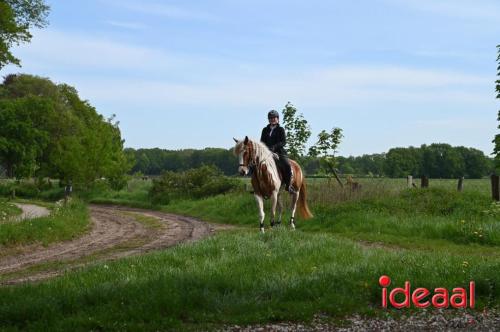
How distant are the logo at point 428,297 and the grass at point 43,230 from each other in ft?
41.1

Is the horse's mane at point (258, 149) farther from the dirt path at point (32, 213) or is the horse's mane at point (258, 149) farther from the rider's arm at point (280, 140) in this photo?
the dirt path at point (32, 213)

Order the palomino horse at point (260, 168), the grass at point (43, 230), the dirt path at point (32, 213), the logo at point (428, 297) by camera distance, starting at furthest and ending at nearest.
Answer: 1. the dirt path at point (32, 213)
2. the grass at point (43, 230)
3. the palomino horse at point (260, 168)
4. the logo at point (428, 297)

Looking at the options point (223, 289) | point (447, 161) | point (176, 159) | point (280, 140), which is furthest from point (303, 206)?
point (176, 159)

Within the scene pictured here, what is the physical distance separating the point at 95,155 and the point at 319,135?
15.0m

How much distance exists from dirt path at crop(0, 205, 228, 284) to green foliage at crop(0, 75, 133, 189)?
8.59 metres

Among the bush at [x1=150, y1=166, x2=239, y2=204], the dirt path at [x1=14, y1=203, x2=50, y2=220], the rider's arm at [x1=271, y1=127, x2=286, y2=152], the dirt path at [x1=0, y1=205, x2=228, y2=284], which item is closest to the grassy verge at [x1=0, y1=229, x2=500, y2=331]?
the dirt path at [x1=0, y1=205, x2=228, y2=284]

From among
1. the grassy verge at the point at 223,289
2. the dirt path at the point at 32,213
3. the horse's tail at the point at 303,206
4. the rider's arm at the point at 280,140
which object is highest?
the rider's arm at the point at 280,140

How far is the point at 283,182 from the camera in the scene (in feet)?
49.0

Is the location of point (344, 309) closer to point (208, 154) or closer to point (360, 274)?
point (360, 274)

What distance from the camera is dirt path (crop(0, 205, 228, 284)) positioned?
38.7 ft

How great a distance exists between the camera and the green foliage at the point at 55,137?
103 ft

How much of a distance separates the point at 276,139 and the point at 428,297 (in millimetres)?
7816

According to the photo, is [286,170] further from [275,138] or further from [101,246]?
[101,246]

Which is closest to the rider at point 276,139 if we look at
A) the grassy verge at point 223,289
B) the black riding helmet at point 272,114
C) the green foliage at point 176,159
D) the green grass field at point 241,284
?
the black riding helmet at point 272,114
